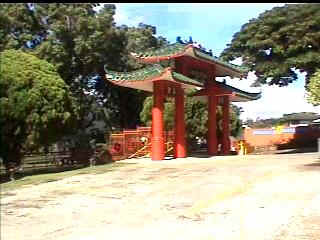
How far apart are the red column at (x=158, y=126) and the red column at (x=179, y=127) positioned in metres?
1.21

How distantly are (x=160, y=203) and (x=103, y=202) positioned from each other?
1.17 meters

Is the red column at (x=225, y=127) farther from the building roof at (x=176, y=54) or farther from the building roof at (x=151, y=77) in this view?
the building roof at (x=151, y=77)

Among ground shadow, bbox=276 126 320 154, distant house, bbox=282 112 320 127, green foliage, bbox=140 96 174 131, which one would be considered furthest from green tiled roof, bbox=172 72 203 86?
distant house, bbox=282 112 320 127

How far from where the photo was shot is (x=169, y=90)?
839 inches

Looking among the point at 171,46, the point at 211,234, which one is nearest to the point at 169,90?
the point at 171,46

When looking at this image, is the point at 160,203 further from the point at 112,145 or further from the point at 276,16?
the point at 276,16

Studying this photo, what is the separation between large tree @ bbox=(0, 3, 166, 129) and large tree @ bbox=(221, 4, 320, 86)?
261 inches

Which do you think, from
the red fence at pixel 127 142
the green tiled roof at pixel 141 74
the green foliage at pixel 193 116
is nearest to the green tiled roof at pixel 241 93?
the green foliage at pixel 193 116

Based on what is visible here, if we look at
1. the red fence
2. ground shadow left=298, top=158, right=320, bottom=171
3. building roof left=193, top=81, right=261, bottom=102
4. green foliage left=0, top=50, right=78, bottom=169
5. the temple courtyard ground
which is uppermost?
building roof left=193, top=81, right=261, bottom=102

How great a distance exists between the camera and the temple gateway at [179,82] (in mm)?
20031

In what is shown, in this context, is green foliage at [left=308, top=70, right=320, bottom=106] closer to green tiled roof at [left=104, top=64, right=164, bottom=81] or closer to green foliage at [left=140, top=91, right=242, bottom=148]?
green tiled roof at [left=104, top=64, right=164, bottom=81]

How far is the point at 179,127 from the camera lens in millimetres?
21438

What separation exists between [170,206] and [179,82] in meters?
10.7

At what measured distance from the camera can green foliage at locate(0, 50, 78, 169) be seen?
15125 mm
